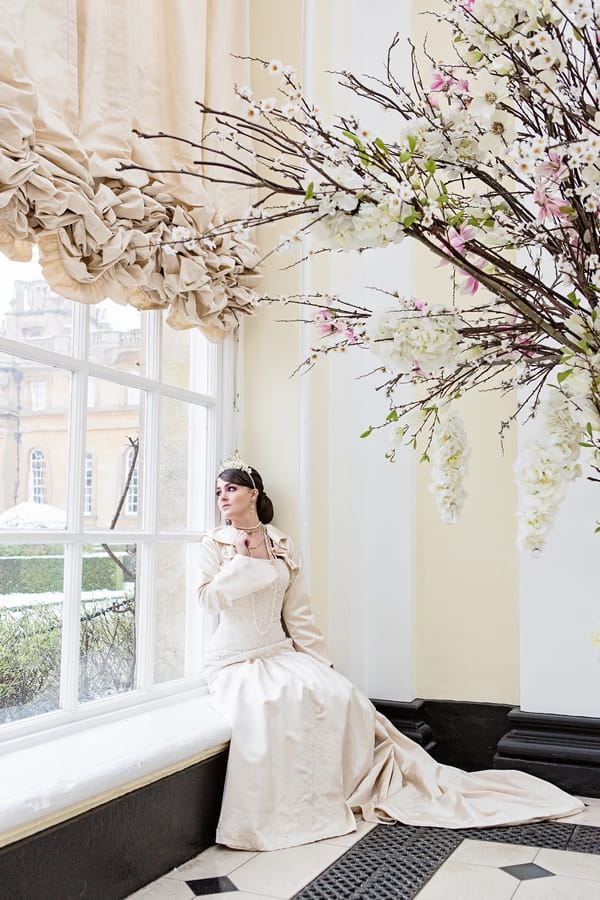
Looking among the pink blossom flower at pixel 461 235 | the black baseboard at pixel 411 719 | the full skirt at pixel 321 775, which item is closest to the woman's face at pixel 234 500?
the full skirt at pixel 321 775

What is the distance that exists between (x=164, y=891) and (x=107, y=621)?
0.85m

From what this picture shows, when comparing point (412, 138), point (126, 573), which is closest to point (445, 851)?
point (126, 573)

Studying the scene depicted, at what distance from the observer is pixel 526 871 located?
97.2 inches

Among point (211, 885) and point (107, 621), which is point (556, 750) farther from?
point (107, 621)

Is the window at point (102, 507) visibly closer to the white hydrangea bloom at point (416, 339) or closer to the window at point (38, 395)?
the window at point (38, 395)

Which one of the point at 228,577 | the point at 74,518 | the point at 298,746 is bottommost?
the point at 298,746

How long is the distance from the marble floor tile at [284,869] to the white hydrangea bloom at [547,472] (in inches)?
68.6

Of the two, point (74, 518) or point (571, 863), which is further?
point (74, 518)

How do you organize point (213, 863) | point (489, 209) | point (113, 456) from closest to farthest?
point (489, 209) → point (213, 863) → point (113, 456)

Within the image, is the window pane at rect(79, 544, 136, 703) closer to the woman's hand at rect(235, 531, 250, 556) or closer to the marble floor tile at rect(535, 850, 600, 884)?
the woman's hand at rect(235, 531, 250, 556)

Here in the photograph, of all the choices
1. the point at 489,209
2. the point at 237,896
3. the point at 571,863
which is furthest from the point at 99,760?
the point at 489,209

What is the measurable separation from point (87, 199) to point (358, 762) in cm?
194

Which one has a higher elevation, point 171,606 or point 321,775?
point 171,606

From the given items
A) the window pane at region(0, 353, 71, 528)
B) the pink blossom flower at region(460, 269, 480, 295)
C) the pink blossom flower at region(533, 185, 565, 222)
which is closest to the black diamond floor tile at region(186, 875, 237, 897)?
the window pane at region(0, 353, 71, 528)
